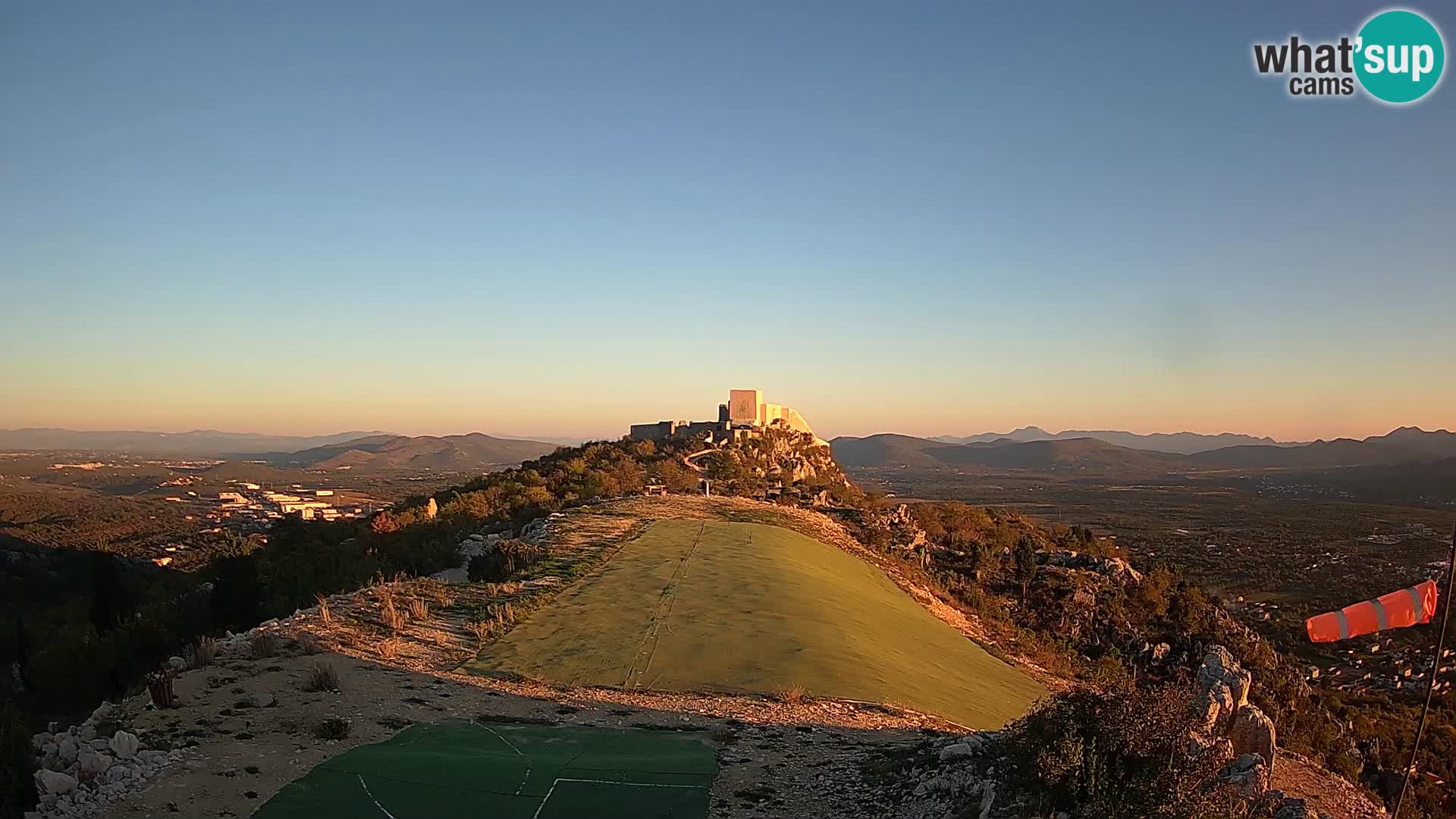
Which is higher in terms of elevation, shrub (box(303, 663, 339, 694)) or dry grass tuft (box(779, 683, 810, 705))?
shrub (box(303, 663, 339, 694))

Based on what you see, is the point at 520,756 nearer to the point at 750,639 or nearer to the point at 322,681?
the point at 322,681

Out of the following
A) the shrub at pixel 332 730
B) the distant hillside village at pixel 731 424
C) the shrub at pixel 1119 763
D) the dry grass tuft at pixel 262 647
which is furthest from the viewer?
the distant hillside village at pixel 731 424

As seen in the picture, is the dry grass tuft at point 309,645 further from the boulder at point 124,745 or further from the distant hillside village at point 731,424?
the distant hillside village at point 731,424

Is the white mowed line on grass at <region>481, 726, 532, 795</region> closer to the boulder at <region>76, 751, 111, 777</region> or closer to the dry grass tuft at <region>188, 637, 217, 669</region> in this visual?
the boulder at <region>76, 751, 111, 777</region>

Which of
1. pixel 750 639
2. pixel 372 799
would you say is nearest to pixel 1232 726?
pixel 372 799

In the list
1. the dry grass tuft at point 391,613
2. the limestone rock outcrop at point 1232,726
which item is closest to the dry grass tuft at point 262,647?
the dry grass tuft at point 391,613

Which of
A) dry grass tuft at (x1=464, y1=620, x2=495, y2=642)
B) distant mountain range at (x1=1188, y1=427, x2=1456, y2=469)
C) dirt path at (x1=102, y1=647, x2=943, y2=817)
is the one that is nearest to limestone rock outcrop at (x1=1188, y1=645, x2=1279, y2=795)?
dirt path at (x1=102, y1=647, x2=943, y2=817)

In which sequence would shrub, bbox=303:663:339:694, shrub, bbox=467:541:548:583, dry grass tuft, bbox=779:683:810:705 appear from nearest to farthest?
shrub, bbox=303:663:339:694 < dry grass tuft, bbox=779:683:810:705 < shrub, bbox=467:541:548:583

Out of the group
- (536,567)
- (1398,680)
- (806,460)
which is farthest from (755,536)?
(806,460)
